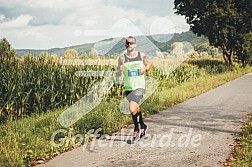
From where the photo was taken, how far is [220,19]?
29.8 m

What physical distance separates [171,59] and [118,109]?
14.7 meters

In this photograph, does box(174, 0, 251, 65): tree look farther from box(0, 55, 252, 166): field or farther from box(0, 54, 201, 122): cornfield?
box(0, 54, 201, 122): cornfield

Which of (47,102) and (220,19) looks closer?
(47,102)

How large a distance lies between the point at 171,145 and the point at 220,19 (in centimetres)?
2555

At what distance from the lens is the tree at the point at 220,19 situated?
2975cm

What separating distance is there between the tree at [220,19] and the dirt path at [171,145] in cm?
2145

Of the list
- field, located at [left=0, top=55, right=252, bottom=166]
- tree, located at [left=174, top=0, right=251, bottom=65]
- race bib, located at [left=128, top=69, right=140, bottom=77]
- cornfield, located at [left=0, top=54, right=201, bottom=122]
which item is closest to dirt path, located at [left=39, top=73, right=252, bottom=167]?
field, located at [left=0, top=55, right=252, bottom=166]

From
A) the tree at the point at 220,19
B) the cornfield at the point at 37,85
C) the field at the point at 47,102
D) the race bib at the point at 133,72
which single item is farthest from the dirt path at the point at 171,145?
the tree at the point at 220,19

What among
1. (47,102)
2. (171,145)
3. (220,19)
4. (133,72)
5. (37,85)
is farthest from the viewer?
(220,19)

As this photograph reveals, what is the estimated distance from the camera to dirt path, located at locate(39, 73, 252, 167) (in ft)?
18.0

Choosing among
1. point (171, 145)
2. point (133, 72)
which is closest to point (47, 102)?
point (133, 72)

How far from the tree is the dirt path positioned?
21454 mm

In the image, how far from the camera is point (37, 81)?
10281 millimetres

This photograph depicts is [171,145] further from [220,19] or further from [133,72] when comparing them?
[220,19]
